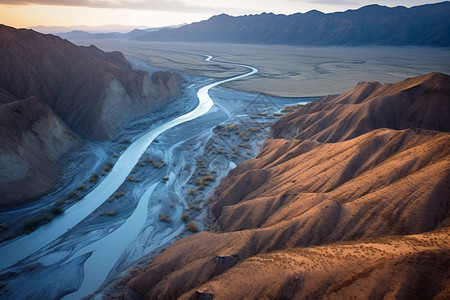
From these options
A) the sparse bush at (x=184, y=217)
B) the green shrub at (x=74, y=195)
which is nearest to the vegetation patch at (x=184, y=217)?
the sparse bush at (x=184, y=217)

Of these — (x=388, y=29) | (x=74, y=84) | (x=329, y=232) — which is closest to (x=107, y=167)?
(x=74, y=84)

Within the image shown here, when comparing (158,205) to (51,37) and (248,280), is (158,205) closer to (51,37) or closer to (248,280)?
(248,280)

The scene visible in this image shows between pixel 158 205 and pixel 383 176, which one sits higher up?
pixel 383 176

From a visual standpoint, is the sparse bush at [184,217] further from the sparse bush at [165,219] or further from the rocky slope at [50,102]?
the rocky slope at [50,102]

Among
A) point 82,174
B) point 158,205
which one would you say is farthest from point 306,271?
point 82,174

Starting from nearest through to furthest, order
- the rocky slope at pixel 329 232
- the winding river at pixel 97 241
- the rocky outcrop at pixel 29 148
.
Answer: the rocky slope at pixel 329 232 < the winding river at pixel 97 241 < the rocky outcrop at pixel 29 148

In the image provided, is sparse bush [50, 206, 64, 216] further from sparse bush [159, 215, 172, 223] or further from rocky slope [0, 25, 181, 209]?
sparse bush [159, 215, 172, 223]
